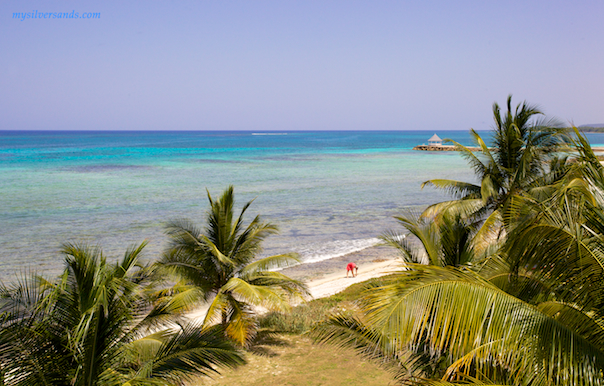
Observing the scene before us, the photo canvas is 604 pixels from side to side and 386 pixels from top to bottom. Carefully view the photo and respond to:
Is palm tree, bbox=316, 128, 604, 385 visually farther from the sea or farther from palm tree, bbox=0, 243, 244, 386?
the sea

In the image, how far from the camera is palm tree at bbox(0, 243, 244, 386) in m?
5.11

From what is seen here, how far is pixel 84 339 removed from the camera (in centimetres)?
523

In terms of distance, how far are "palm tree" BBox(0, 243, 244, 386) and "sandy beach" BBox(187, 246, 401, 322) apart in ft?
28.9

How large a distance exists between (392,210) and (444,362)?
91.5ft

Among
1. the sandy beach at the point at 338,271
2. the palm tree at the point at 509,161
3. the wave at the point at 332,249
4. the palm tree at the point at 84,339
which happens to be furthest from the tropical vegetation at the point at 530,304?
the wave at the point at 332,249

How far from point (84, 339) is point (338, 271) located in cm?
1524

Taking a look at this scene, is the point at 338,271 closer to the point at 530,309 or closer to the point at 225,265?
the point at 225,265

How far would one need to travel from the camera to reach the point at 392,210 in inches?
1310

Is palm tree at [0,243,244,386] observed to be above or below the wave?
above

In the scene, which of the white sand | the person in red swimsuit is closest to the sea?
the white sand

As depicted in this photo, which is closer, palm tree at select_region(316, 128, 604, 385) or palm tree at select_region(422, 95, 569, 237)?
palm tree at select_region(316, 128, 604, 385)

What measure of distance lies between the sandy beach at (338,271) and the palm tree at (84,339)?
8799 mm

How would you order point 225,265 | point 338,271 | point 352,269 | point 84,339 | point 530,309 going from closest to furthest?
point 530,309 → point 84,339 → point 225,265 → point 352,269 → point 338,271

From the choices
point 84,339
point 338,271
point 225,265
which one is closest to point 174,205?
point 338,271
